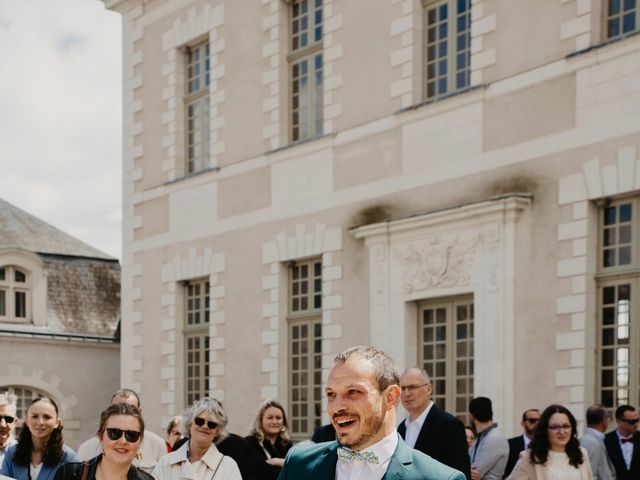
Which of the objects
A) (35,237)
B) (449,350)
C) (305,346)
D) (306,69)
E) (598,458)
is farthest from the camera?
(35,237)

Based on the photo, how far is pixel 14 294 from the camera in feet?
83.1

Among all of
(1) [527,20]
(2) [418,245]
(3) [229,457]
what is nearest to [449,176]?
(2) [418,245]

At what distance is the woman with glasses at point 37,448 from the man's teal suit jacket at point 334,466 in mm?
3713

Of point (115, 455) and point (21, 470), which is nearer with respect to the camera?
point (115, 455)

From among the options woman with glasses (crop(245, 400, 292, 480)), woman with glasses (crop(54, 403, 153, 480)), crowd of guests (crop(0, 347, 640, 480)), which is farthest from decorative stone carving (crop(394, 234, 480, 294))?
woman with glasses (crop(54, 403, 153, 480))

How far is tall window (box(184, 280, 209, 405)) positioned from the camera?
18.3 metres

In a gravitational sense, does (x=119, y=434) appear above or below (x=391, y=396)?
below

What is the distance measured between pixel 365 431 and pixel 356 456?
7 cm

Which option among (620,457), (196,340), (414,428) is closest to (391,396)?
(414,428)

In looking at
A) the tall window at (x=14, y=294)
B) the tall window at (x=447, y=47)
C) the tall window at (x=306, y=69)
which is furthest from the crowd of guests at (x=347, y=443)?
the tall window at (x=14, y=294)

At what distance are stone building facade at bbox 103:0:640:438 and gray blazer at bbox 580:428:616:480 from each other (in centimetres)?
173

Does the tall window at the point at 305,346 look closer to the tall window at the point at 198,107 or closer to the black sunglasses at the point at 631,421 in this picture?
the tall window at the point at 198,107

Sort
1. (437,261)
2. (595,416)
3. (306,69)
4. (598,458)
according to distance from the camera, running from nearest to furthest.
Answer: (598,458) < (595,416) < (437,261) < (306,69)

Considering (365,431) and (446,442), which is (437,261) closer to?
(446,442)
